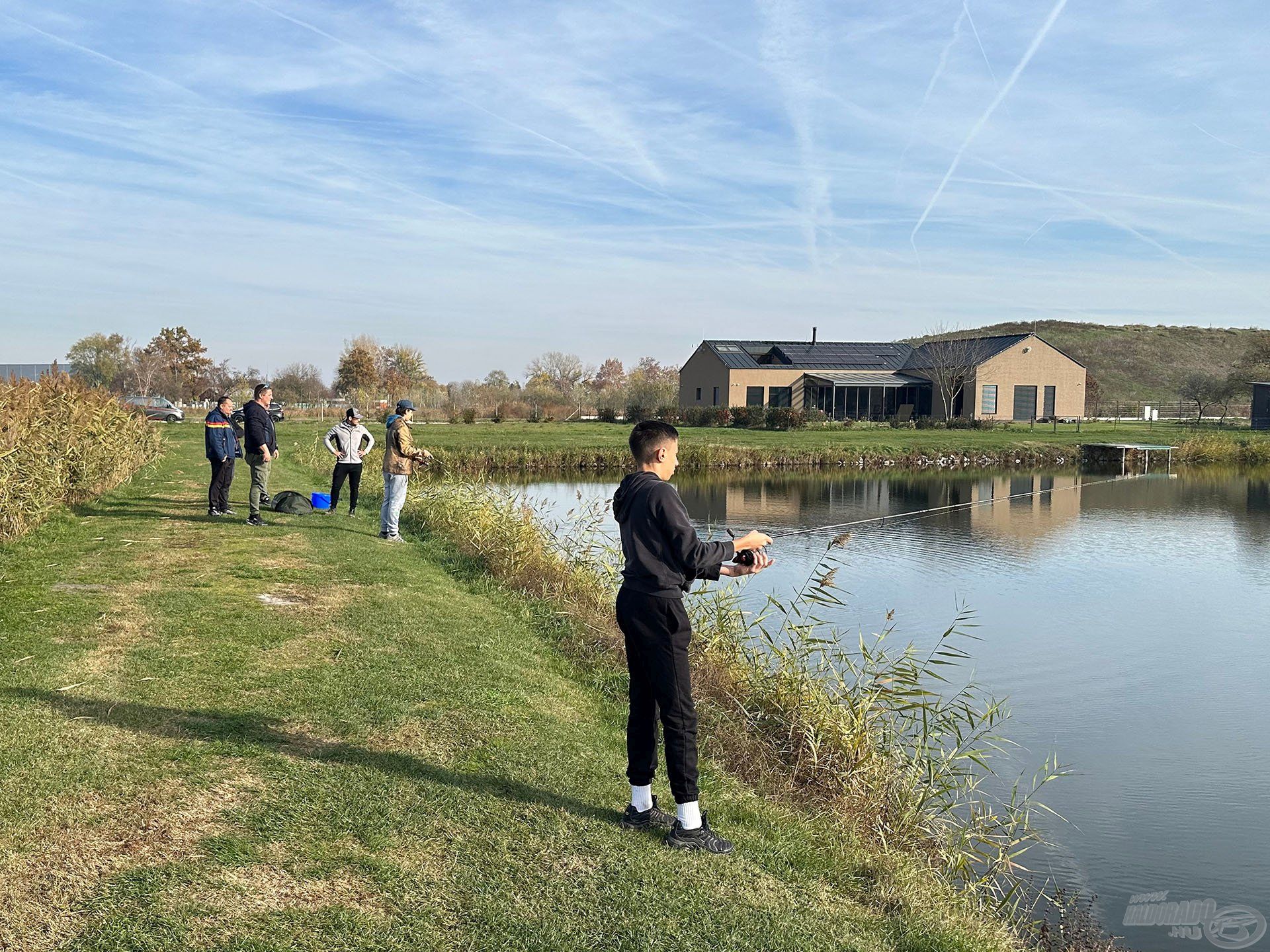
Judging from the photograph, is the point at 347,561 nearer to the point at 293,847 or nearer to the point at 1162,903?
the point at 293,847

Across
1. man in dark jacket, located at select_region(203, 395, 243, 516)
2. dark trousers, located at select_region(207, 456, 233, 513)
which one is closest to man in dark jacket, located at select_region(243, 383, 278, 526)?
man in dark jacket, located at select_region(203, 395, 243, 516)

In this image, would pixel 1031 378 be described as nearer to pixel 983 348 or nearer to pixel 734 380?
pixel 983 348

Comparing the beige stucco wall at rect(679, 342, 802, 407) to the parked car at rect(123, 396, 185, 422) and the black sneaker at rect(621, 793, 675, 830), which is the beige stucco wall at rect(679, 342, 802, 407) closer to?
the parked car at rect(123, 396, 185, 422)

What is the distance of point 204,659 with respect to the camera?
22.7ft

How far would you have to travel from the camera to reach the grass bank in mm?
33281

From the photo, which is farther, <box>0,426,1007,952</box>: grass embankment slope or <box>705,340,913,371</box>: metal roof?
<box>705,340,913,371</box>: metal roof

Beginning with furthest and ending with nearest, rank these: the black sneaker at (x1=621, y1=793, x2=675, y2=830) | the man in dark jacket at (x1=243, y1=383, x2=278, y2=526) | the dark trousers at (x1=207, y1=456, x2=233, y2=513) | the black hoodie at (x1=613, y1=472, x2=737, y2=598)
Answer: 1. the dark trousers at (x1=207, y1=456, x2=233, y2=513)
2. the man in dark jacket at (x1=243, y1=383, x2=278, y2=526)
3. the black sneaker at (x1=621, y1=793, x2=675, y2=830)
4. the black hoodie at (x1=613, y1=472, x2=737, y2=598)

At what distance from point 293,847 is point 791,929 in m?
2.08

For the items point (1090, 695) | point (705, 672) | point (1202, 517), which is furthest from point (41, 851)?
→ point (1202, 517)

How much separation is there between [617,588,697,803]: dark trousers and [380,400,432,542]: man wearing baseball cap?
8.50 meters

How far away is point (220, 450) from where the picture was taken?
44.4 feet

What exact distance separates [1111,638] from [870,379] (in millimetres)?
45772

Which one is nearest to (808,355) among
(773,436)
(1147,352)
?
(773,436)

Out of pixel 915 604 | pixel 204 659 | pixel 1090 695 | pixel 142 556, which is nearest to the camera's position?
pixel 204 659
